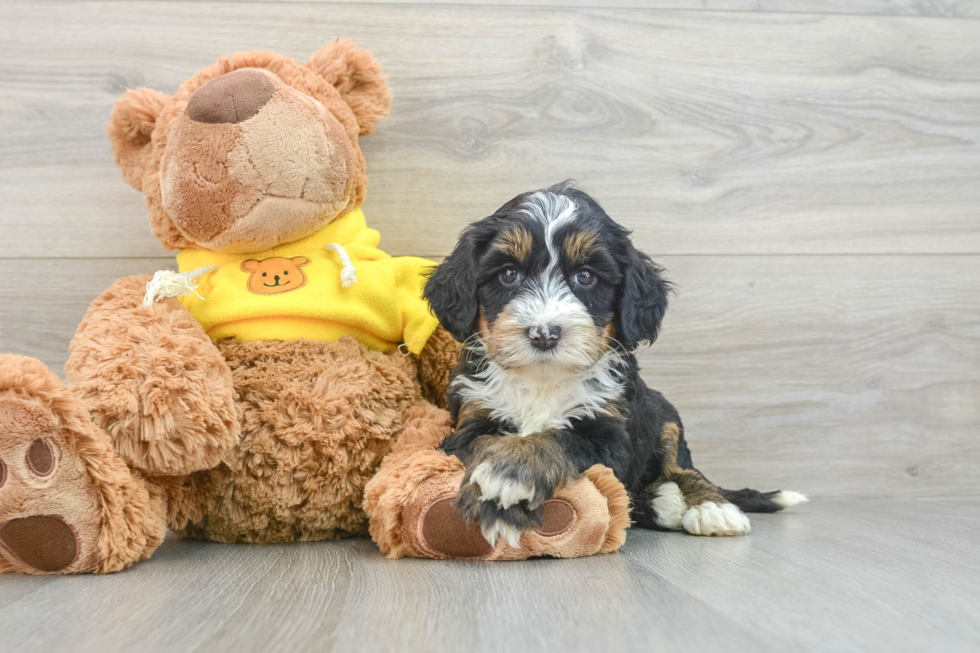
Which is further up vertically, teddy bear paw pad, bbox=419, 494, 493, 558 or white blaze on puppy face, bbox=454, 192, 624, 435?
white blaze on puppy face, bbox=454, 192, 624, 435

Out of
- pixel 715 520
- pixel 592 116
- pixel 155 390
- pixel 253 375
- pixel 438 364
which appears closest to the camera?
pixel 155 390

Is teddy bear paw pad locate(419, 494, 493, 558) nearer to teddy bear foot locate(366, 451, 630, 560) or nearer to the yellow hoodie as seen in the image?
teddy bear foot locate(366, 451, 630, 560)

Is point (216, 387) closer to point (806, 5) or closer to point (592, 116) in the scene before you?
point (592, 116)

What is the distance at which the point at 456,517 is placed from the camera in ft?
4.93

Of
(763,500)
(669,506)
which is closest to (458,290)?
(669,506)

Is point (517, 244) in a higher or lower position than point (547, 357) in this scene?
higher

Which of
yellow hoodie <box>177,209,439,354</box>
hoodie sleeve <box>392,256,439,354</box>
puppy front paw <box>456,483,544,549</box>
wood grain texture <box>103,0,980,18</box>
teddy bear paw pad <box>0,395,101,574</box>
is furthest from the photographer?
wood grain texture <box>103,0,980,18</box>

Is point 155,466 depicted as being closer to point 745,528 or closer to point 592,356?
point 592,356

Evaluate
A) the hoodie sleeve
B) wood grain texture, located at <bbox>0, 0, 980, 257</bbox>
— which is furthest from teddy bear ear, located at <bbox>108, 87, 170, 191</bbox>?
the hoodie sleeve

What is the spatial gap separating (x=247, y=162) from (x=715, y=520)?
139 centimetres

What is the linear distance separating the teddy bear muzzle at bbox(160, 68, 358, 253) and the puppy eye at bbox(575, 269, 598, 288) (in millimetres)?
647

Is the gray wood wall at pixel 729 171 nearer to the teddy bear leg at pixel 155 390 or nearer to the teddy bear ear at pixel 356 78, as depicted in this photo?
the teddy bear ear at pixel 356 78

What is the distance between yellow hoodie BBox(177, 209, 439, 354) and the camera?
1802 mm

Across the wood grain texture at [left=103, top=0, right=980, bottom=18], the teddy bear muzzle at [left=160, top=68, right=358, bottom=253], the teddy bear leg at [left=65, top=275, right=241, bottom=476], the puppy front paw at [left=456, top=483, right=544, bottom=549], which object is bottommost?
the puppy front paw at [left=456, top=483, right=544, bottom=549]
